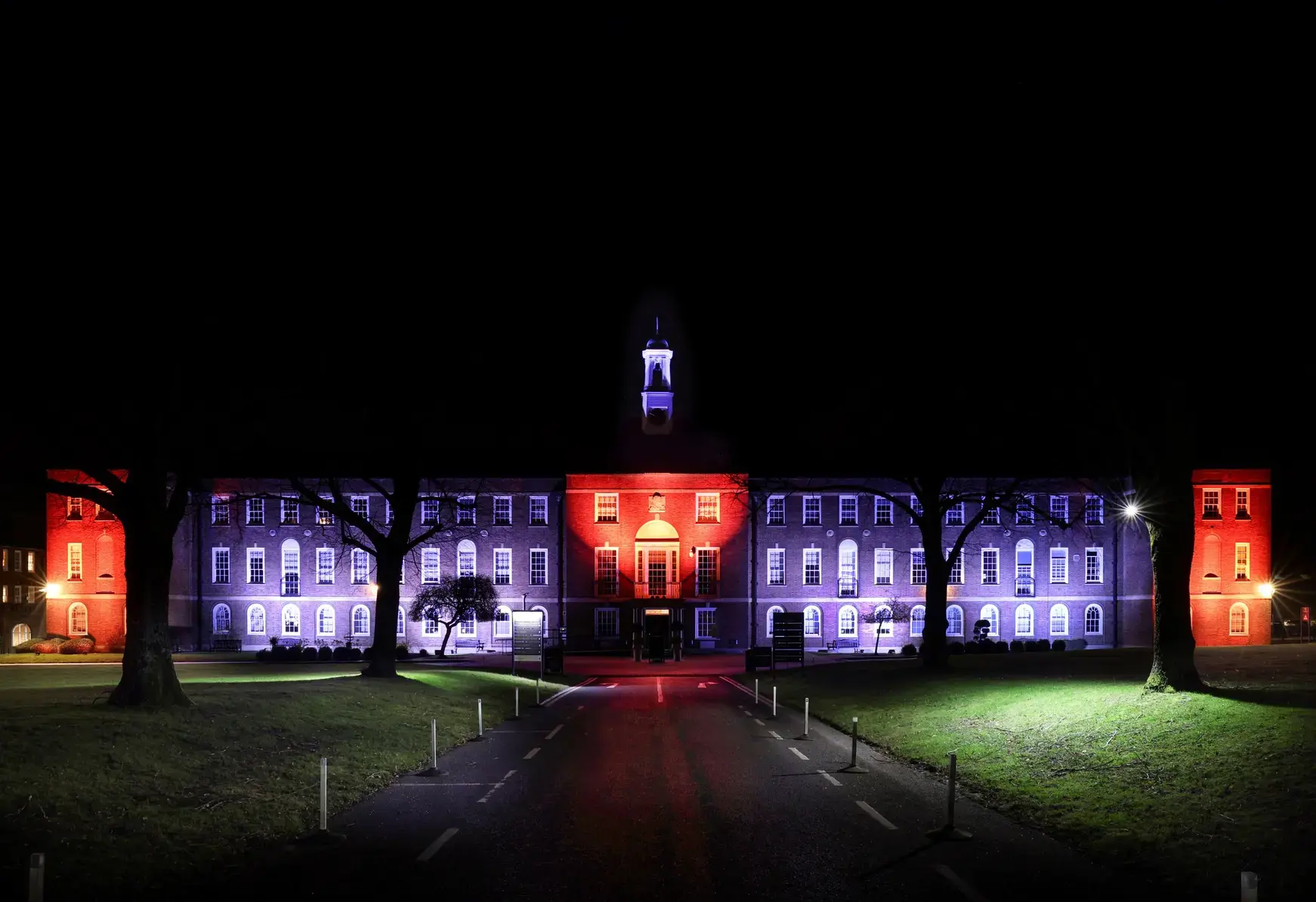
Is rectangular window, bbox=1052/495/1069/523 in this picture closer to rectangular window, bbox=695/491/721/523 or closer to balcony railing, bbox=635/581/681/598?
rectangular window, bbox=695/491/721/523

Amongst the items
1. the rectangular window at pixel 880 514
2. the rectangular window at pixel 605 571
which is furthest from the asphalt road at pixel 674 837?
the rectangular window at pixel 880 514

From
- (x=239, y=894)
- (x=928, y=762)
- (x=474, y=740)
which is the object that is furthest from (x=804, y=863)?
(x=474, y=740)

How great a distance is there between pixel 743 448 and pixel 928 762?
2042 inches

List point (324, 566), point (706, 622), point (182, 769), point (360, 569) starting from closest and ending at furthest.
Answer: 1. point (182, 769)
2. point (360, 569)
3. point (324, 566)
4. point (706, 622)

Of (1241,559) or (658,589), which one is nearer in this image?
(658,589)

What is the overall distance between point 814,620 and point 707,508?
9374 mm

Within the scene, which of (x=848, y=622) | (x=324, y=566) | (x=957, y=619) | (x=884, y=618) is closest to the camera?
(x=884, y=618)

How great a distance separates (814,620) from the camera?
70.2 meters

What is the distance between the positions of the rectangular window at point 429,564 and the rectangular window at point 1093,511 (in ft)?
127

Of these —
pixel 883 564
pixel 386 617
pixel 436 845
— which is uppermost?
pixel 386 617

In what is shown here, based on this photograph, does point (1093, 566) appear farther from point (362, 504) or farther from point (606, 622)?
point (362, 504)

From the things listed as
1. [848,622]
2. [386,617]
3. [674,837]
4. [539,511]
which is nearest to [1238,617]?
[848,622]

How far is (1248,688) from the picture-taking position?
25.2m

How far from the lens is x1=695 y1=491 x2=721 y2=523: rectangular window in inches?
2790
